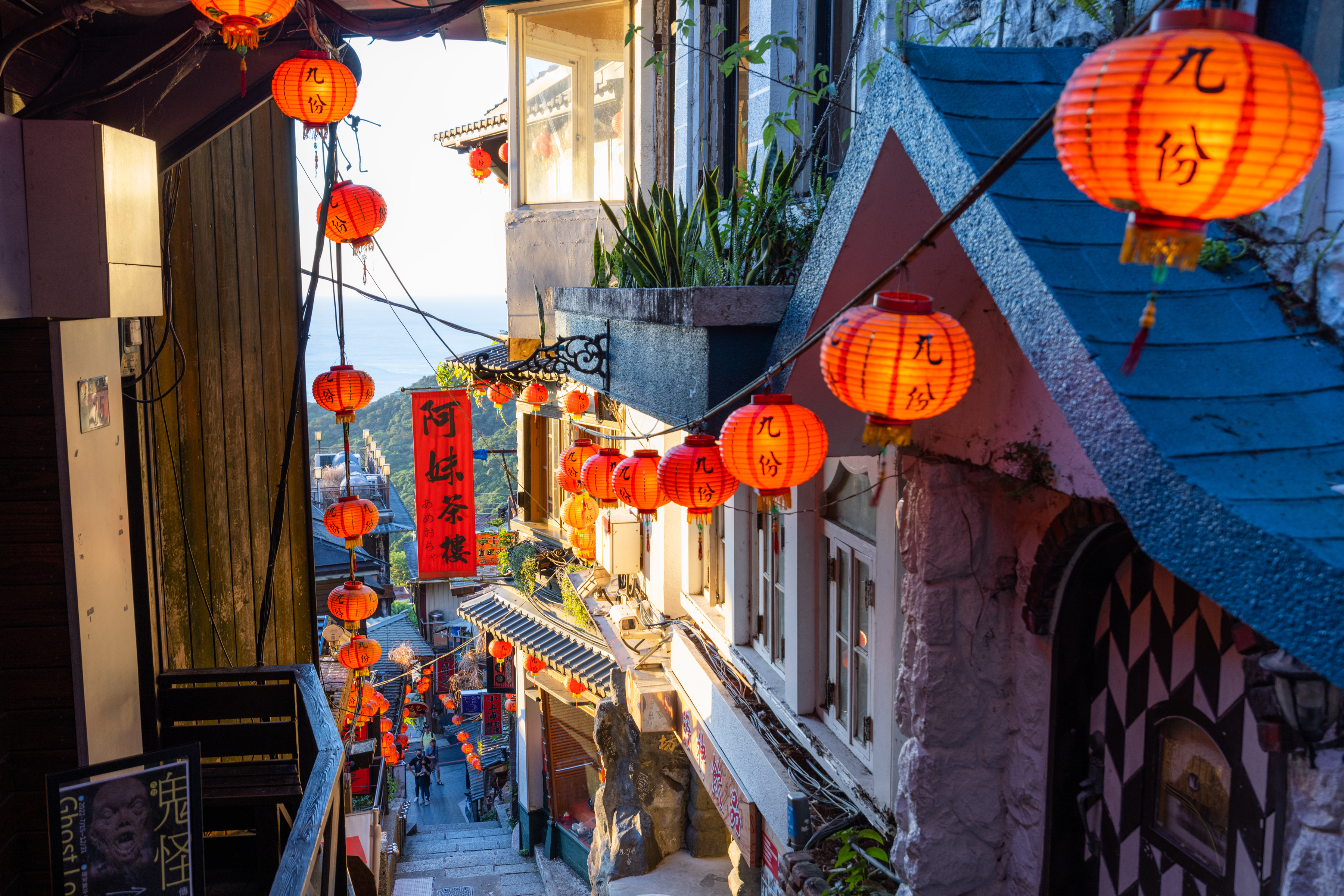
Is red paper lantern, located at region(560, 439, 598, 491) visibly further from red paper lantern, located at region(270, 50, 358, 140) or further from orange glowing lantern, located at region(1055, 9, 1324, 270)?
orange glowing lantern, located at region(1055, 9, 1324, 270)

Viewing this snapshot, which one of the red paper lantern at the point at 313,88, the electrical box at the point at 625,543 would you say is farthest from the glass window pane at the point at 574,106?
the red paper lantern at the point at 313,88

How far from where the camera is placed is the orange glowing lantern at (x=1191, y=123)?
1885 millimetres

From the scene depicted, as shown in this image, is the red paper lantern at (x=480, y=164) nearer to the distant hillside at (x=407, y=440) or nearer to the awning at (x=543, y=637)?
the awning at (x=543, y=637)

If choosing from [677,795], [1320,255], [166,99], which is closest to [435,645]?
[677,795]

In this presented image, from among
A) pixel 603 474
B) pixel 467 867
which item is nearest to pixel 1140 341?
pixel 603 474

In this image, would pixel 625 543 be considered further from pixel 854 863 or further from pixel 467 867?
pixel 467 867

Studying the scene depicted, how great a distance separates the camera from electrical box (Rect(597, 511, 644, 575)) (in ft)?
43.9

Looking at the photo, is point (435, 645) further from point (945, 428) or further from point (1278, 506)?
point (1278, 506)

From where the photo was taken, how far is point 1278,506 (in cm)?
210

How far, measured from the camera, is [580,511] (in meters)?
13.6

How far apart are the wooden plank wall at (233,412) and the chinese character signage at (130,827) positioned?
2.04 meters

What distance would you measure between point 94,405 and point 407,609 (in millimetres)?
33683

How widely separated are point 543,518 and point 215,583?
11.9m

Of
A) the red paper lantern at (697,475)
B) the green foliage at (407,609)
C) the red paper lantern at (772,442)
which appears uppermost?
the red paper lantern at (772,442)
